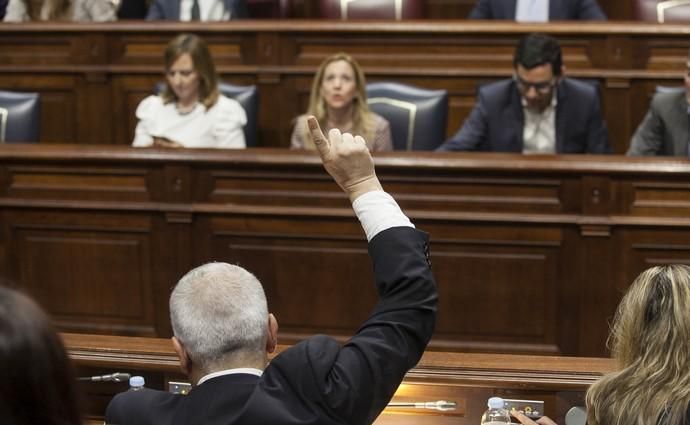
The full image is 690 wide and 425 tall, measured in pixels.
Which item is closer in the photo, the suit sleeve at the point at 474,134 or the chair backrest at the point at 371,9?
the suit sleeve at the point at 474,134

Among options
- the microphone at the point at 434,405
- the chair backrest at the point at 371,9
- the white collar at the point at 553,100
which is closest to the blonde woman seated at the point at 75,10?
the chair backrest at the point at 371,9

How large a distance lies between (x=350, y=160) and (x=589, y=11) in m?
3.51

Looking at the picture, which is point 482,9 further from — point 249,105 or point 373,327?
point 373,327

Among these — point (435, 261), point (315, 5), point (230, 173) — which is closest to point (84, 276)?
point (230, 173)

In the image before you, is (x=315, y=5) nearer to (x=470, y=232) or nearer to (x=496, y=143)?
(x=496, y=143)

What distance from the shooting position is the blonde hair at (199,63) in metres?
4.05

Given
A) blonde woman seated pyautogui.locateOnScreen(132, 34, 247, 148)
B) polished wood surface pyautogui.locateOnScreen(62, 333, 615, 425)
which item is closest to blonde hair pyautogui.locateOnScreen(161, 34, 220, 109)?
blonde woman seated pyautogui.locateOnScreen(132, 34, 247, 148)

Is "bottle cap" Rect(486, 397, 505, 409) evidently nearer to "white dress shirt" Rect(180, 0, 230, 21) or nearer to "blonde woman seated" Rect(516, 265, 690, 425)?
"blonde woman seated" Rect(516, 265, 690, 425)

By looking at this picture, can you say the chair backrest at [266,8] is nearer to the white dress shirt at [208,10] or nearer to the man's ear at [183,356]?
the white dress shirt at [208,10]

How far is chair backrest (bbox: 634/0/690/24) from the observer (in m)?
5.02

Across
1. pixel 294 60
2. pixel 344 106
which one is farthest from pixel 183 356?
pixel 294 60

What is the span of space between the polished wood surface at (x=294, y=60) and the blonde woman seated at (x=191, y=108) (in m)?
0.39

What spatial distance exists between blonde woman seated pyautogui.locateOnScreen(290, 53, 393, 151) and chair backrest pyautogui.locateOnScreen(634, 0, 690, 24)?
165 centimetres

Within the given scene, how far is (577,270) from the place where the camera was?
3117 mm
